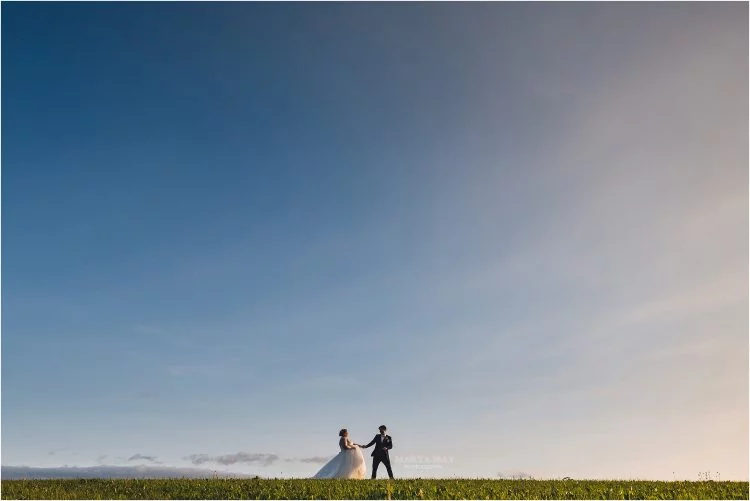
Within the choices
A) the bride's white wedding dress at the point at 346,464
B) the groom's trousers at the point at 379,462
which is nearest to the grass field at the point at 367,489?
the groom's trousers at the point at 379,462

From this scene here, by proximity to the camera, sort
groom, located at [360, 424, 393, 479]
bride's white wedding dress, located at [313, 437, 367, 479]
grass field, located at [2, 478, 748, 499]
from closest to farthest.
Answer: grass field, located at [2, 478, 748, 499]
groom, located at [360, 424, 393, 479]
bride's white wedding dress, located at [313, 437, 367, 479]

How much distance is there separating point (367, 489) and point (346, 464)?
1065cm

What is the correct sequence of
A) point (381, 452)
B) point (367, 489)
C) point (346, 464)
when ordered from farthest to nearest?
point (346, 464) < point (381, 452) < point (367, 489)

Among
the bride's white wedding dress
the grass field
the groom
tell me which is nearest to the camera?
the grass field

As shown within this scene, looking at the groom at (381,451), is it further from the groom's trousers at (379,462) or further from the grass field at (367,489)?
the grass field at (367,489)

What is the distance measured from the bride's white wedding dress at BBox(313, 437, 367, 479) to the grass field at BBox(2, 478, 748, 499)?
19.7 feet

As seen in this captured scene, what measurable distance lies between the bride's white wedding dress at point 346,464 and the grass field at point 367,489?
6.00m

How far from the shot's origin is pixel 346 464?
37906 mm

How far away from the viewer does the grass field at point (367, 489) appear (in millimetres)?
26594

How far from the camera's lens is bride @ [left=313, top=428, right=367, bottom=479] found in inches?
1483

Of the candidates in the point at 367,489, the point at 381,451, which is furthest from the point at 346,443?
the point at 367,489

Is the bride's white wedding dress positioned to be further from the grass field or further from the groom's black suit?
the grass field

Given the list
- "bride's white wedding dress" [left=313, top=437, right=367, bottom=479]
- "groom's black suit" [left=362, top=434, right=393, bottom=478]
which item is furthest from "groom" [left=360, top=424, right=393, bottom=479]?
"bride's white wedding dress" [left=313, top=437, right=367, bottom=479]

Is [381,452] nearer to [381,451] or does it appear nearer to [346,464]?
[381,451]
